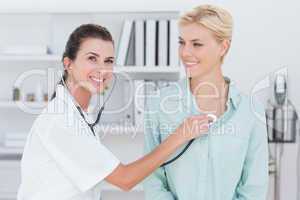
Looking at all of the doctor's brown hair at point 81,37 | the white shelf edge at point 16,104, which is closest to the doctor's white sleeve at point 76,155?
the doctor's brown hair at point 81,37

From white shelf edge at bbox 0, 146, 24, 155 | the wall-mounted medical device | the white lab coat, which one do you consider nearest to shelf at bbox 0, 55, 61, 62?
white shelf edge at bbox 0, 146, 24, 155

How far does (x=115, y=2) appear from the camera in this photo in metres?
2.92

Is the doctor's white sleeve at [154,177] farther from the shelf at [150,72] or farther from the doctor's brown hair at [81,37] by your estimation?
the shelf at [150,72]

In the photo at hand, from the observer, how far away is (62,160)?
1304mm

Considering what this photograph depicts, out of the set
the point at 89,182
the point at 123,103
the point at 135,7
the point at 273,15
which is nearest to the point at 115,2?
the point at 135,7

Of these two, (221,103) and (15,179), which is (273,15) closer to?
(221,103)

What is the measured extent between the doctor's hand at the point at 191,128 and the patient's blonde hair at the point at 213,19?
0.84ft

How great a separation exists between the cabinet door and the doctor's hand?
1.64 meters

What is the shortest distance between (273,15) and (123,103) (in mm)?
1052

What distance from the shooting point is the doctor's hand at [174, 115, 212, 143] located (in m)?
1.36

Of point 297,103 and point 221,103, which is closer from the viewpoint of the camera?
point 221,103

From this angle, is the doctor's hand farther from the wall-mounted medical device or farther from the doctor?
the wall-mounted medical device

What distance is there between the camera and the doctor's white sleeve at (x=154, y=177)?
4.86ft

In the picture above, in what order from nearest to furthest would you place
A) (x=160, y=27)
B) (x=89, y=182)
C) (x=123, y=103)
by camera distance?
(x=89, y=182), (x=160, y=27), (x=123, y=103)
